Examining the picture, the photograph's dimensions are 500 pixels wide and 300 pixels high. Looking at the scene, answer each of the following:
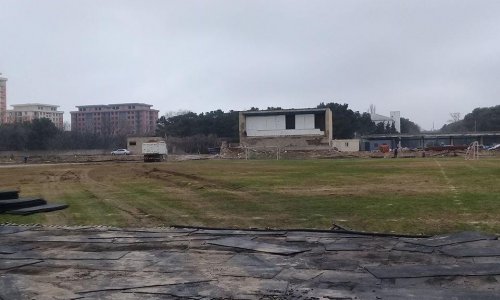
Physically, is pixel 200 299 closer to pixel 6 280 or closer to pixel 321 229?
pixel 6 280

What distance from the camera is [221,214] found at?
13.5 meters

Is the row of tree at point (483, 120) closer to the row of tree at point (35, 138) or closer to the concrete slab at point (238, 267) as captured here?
the row of tree at point (35, 138)

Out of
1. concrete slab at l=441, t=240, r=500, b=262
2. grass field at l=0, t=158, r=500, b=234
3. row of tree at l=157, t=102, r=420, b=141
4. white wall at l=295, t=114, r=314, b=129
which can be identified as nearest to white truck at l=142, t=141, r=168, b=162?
white wall at l=295, t=114, r=314, b=129

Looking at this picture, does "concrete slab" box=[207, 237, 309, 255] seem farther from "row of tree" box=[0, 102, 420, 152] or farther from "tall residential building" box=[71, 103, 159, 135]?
"tall residential building" box=[71, 103, 159, 135]

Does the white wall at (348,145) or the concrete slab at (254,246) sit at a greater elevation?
the white wall at (348,145)

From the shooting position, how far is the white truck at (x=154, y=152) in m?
57.2

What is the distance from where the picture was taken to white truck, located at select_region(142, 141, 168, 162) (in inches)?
2254

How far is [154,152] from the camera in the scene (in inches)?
2283

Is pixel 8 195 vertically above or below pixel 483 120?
below

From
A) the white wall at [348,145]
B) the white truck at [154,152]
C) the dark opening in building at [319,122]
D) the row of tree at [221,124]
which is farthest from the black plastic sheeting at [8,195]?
the row of tree at [221,124]

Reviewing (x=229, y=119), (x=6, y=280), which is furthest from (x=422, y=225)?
(x=229, y=119)

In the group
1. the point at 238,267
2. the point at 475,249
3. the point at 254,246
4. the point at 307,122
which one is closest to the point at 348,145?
the point at 307,122

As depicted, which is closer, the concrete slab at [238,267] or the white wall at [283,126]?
the concrete slab at [238,267]

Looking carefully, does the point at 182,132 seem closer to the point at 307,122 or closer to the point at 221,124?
the point at 221,124
